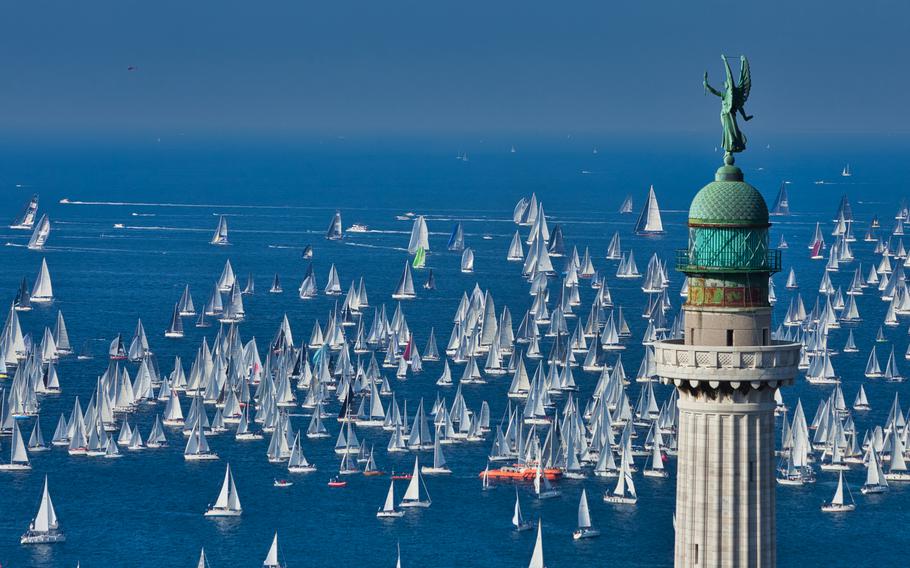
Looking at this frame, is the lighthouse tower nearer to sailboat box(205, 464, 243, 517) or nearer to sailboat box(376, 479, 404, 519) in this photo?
sailboat box(376, 479, 404, 519)

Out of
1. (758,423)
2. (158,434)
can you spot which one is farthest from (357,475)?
(758,423)

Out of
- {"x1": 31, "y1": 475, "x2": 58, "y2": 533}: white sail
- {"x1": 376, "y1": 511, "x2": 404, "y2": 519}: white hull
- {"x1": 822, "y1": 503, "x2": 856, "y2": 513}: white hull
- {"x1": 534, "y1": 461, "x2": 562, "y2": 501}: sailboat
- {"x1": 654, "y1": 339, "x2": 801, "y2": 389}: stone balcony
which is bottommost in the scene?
{"x1": 31, "y1": 475, "x2": 58, "y2": 533}: white sail

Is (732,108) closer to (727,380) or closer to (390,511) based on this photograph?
(727,380)

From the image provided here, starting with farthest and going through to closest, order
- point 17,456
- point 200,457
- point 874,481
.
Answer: point 200,457
point 17,456
point 874,481

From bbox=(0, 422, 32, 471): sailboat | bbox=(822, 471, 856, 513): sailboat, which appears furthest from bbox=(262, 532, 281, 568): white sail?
bbox=(822, 471, 856, 513): sailboat

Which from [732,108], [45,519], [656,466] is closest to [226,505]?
[45,519]

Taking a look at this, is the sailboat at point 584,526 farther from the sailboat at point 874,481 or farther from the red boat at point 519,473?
the sailboat at point 874,481
